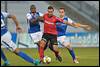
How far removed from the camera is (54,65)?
1469 cm

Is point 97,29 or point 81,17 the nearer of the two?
point 97,29

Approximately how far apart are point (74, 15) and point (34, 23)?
17.2 m

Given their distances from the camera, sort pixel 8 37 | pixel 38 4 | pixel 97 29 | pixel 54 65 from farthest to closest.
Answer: pixel 38 4 < pixel 97 29 < pixel 54 65 < pixel 8 37

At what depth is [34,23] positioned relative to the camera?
16453mm

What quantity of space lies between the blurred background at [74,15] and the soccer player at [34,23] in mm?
10569

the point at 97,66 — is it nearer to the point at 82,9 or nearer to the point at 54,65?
the point at 54,65

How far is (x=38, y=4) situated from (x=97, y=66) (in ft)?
63.3

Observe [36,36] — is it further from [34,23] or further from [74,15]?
[74,15]

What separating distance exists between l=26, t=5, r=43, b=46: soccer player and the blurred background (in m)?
10.6

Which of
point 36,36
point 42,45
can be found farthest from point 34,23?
point 42,45

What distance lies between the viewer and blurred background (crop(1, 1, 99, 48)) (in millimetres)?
28484

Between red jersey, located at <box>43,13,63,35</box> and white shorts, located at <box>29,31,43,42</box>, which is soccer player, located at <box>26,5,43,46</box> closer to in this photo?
white shorts, located at <box>29,31,43,42</box>

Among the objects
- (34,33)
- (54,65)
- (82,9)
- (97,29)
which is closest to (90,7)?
(82,9)

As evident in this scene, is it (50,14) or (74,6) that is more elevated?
(50,14)
